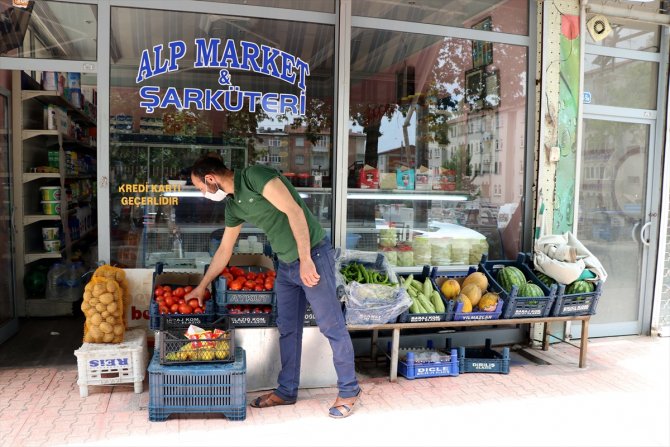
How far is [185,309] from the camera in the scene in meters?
4.39

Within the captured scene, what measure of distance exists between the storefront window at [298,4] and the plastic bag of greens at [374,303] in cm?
255

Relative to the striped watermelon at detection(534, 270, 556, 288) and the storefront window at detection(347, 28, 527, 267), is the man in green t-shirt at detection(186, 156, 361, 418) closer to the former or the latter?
the storefront window at detection(347, 28, 527, 267)

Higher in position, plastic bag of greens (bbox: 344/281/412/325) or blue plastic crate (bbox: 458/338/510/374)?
plastic bag of greens (bbox: 344/281/412/325)

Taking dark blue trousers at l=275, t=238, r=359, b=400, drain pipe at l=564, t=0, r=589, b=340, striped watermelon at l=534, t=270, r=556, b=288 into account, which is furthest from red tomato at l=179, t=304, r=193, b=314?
drain pipe at l=564, t=0, r=589, b=340

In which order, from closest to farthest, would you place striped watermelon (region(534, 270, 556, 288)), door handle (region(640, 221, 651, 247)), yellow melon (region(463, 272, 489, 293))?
A: yellow melon (region(463, 272, 489, 293))
striped watermelon (region(534, 270, 556, 288))
door handle (region(640, 221, 651, 247))

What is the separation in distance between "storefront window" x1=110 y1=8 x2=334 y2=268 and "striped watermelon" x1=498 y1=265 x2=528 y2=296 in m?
1.70

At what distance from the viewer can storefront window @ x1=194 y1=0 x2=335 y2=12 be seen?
5260 millimetres

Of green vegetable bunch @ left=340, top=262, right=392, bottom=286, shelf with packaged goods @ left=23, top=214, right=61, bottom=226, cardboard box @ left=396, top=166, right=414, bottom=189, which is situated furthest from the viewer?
shelf with packaged goods @ left=23, top=214, right=61, bottom=226

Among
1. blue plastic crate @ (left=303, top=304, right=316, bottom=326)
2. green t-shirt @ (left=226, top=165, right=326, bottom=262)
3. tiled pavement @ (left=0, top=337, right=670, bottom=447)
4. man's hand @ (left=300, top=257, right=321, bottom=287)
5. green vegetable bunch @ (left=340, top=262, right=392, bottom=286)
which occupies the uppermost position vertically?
green t-shirt @ (left=226, top=165, right=326, bottom=262)

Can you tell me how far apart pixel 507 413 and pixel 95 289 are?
3250 mm

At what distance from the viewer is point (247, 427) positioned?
157 inches

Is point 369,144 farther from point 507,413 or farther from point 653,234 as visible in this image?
point 653,234

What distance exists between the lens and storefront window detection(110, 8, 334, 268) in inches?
201

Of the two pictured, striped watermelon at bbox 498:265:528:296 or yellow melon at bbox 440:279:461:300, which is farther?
striped watermelon at bbox 498:265:528:296
